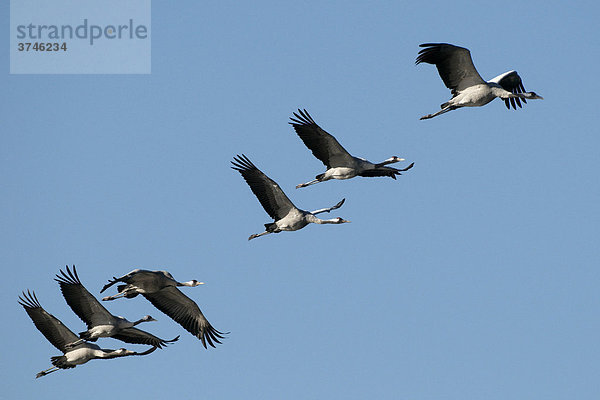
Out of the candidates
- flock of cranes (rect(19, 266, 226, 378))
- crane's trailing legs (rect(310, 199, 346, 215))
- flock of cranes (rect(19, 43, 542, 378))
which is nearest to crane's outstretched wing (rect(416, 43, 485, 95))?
flock of cranes (rect(19, 43, 542, 378))

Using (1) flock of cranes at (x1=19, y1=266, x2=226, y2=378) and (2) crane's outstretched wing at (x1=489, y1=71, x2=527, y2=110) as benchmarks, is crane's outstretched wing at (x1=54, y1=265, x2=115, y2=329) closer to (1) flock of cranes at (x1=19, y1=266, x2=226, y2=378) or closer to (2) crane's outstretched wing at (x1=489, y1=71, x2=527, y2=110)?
(1) flock of cranes at (x1=19, y1=266, x2=226, y2=378)

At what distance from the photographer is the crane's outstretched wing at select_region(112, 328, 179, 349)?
106 ft

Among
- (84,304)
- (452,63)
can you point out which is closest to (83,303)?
(84,304)

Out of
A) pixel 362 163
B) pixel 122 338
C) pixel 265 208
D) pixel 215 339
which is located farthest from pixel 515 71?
pixel 122 338

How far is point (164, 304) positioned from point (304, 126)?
738 cm

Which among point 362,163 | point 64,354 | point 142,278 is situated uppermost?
point 362,163

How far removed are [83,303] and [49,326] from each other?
2.13m

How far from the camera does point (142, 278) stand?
3112 centimetres

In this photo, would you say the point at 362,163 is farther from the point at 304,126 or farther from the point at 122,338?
the point at 122,338

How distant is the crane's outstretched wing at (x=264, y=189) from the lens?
31.3 meters

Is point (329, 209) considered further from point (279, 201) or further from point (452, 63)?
point (452, 63)

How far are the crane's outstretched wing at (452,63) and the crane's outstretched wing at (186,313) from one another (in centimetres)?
1029

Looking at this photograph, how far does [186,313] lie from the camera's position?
3359 centimetres

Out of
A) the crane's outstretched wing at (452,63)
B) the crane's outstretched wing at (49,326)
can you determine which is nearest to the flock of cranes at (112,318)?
the crane's outstretched wing at (49,326)
